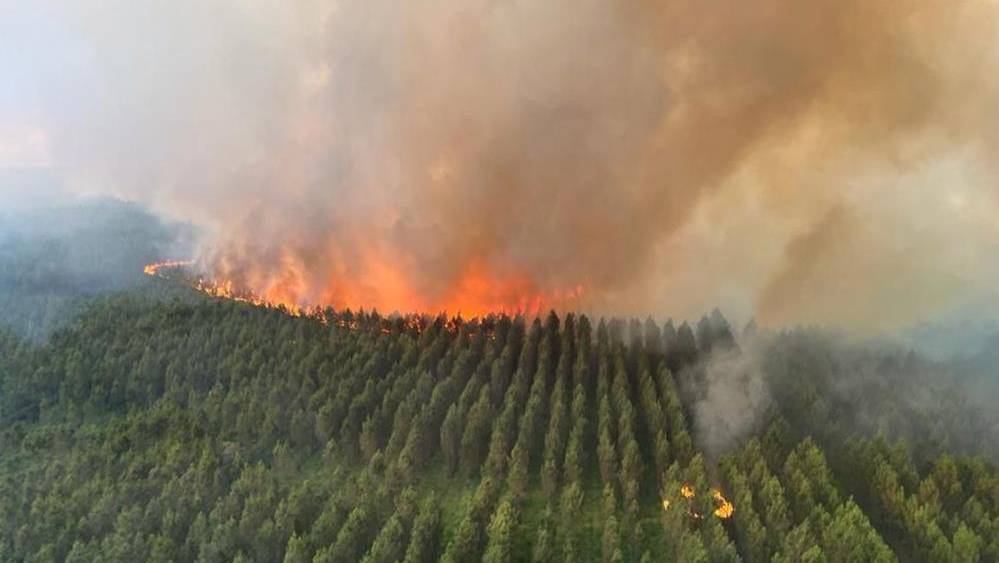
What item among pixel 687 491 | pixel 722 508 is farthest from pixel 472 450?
pixel 722 508

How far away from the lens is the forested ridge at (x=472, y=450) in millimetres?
65000

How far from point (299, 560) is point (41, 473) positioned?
39.3 metres

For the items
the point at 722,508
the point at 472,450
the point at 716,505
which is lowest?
the point at 716,505

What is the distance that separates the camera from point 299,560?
202 feet

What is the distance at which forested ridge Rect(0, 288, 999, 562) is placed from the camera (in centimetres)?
6500

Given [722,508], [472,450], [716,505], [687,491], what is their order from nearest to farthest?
1. [716,505]
2. [722,508]
3. [687,491]
4. [472,450]

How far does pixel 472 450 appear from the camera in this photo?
81188mm

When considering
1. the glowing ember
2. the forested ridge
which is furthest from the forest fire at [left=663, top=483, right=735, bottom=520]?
the forested ridge

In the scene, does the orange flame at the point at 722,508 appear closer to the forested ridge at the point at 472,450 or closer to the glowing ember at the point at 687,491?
the forested ridge at the point at 472,450

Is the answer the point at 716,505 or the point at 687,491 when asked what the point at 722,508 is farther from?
the point at 687,491

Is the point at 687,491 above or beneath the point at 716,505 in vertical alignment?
above

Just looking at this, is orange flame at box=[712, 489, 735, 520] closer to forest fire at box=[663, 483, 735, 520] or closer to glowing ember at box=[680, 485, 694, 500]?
forest fire at box=[663, 483, 735, 520]

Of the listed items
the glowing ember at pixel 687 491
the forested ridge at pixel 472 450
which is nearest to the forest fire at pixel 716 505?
the glowing ember at pixel 687 491

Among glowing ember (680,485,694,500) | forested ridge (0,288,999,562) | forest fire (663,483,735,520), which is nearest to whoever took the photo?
forested ridge (0,288,999,562)
